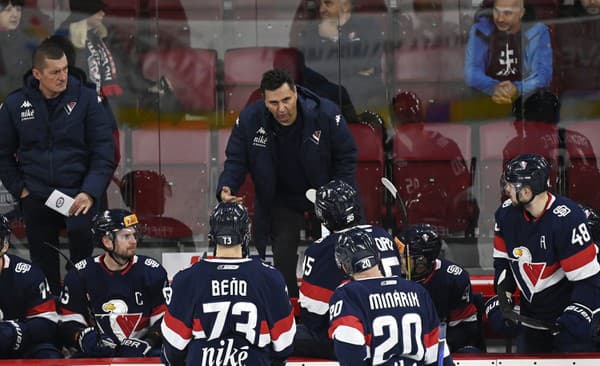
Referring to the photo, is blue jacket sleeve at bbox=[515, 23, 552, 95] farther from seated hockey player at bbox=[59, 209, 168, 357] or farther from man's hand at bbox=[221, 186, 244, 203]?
seated hockey player at bbox=[59, 209, 168, 357]

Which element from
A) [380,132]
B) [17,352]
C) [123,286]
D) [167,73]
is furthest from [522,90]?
[17,352]

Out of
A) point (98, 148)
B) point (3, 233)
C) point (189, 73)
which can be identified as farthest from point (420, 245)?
point (189, 73)

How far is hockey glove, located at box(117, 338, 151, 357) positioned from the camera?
5.38 m

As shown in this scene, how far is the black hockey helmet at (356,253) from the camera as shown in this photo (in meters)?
4.21

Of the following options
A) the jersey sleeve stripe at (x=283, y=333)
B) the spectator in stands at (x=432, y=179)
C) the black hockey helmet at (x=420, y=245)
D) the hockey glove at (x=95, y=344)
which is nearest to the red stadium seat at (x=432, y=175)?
the spectator in stands at (x=432, y=179)

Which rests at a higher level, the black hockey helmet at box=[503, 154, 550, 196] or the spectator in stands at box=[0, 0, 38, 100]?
the spectator in stands at box=[0, 0, 38, 100]

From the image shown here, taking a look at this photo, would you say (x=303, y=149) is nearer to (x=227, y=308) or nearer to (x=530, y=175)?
(x=530, y=175)

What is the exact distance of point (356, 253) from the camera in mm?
4223

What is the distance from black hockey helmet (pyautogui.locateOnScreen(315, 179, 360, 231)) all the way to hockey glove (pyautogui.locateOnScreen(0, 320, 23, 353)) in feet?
4.50

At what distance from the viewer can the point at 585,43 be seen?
23.0 ft

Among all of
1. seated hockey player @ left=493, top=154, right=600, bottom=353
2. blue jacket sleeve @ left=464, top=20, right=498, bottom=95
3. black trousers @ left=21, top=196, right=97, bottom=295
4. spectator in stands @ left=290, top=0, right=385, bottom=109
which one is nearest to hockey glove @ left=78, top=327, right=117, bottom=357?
black trousers @ left=21, top=196, right=97, bottom=295

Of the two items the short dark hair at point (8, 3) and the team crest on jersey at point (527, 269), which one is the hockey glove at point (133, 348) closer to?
the team crest on jersey at point (527, 269)

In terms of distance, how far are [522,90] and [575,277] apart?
6.53ft

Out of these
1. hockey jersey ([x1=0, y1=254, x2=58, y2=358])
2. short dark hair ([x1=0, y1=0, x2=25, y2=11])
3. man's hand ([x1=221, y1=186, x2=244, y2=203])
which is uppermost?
short dark hair ([x1=0, y1=0, x2=25, y2=11])
